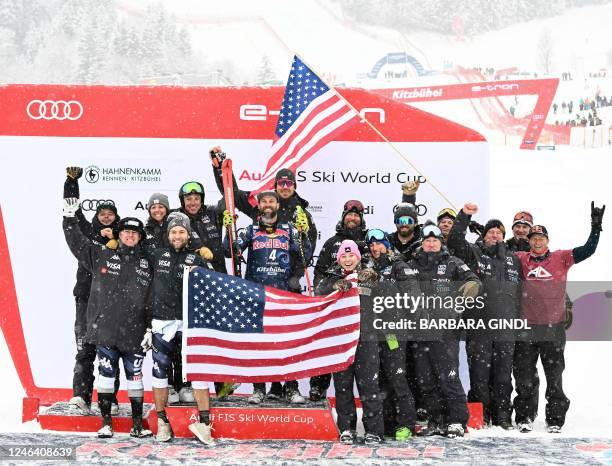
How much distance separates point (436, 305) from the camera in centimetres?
822

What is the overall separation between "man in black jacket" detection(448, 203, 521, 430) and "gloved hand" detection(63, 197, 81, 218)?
11.7 ft

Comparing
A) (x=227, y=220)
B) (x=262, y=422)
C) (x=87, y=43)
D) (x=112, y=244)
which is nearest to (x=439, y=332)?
(x=262, y=422)

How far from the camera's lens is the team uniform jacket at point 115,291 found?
7.85 m

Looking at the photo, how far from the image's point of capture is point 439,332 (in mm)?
8180

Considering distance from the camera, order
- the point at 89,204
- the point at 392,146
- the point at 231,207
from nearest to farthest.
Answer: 1. the point at 231,207
2. the point at 392,146
3. the point at 89,204

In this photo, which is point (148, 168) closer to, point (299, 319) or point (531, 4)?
point (299, 319)

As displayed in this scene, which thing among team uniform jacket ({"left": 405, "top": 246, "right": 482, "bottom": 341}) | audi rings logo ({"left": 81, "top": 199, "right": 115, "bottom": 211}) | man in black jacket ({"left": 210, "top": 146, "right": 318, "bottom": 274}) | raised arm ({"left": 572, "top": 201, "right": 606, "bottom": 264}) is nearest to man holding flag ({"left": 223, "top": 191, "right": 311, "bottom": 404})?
man in black jacket ({"left": 210, "top": 146, "right": 318, "bottom": 274})

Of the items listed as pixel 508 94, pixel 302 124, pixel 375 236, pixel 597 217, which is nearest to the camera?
pixel 375 236

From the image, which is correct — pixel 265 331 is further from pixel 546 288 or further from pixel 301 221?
pixel 546 288

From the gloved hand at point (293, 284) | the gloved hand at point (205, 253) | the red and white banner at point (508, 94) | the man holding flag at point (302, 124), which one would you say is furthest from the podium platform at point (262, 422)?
the red and white banner at point (508, 94)

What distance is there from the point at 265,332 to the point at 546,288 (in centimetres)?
271

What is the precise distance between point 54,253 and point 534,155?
27.1 m

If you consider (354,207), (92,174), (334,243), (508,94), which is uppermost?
(508,94)

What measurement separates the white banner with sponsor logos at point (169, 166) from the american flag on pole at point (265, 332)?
1777mm
